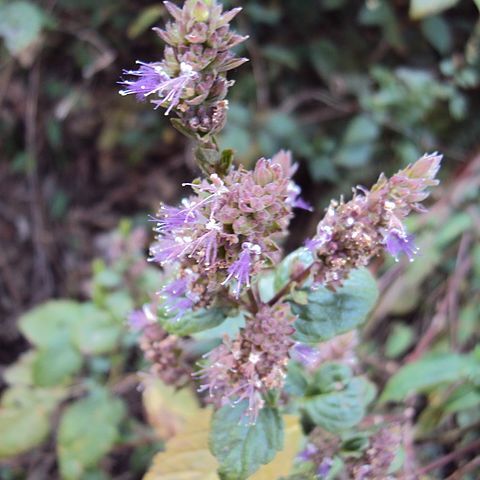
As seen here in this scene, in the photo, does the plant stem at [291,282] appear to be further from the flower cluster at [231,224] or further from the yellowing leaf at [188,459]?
the yellowing leaf at [188,459]

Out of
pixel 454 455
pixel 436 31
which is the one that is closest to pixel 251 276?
pixel 454 455

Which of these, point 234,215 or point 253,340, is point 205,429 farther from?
point 234,215

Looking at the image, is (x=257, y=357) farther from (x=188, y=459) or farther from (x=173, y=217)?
(x=188, y=459)

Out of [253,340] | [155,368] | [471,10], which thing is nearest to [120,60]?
[471,10]

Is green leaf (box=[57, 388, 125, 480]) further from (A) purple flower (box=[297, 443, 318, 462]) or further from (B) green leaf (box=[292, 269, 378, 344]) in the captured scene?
(B) green leaf (box=[292, 269, 378, 344])

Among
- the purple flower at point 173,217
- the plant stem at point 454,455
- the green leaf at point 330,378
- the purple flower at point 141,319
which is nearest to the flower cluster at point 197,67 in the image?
the purple flower at point 173,217
